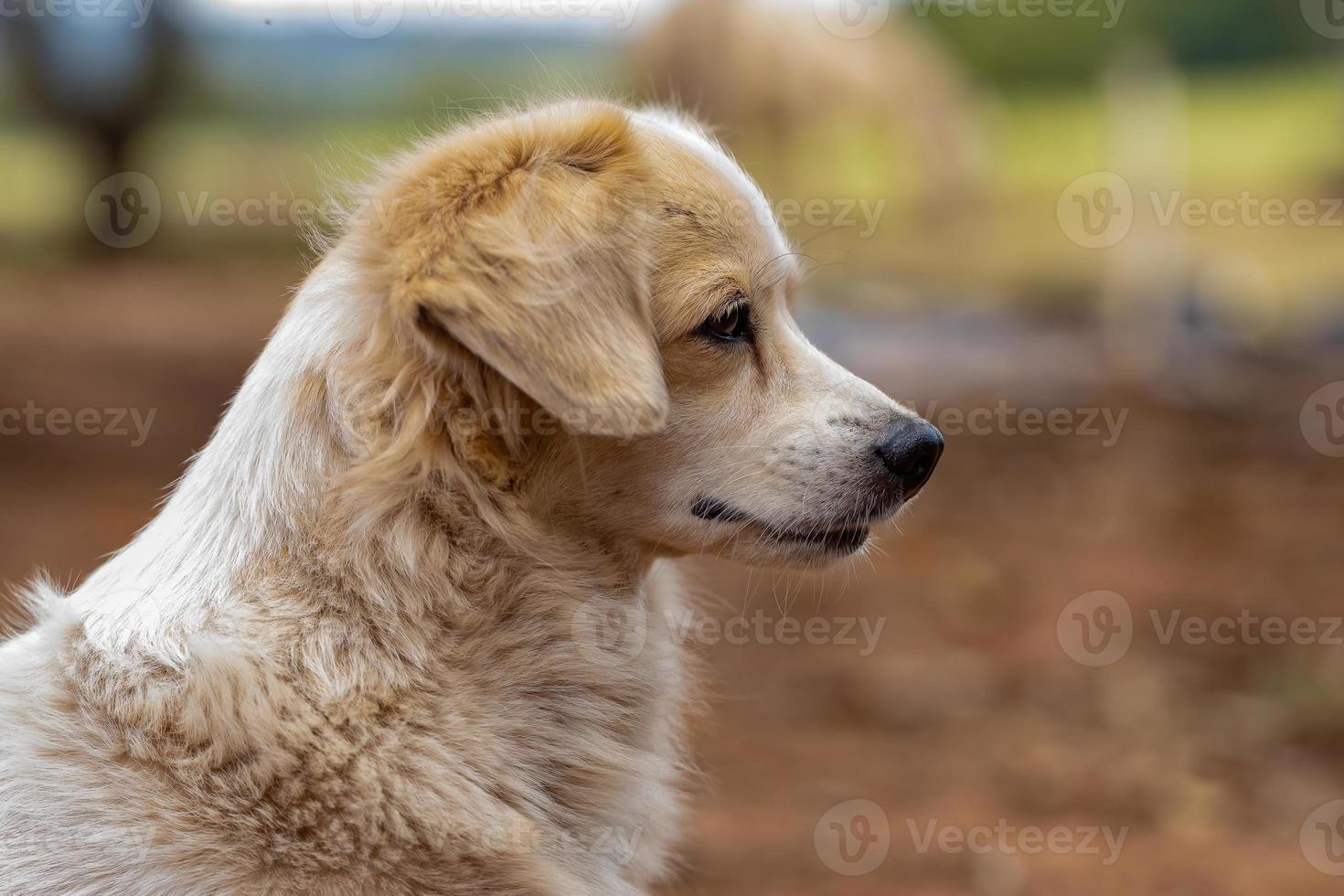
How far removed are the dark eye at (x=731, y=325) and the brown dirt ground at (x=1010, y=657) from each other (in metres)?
0.92

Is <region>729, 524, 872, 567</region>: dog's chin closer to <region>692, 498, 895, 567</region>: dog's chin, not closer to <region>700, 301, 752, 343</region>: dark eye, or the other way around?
<region>692, 498, 895, 567</region>: dog's chin

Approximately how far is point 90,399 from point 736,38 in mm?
10535

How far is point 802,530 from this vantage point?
123 inches

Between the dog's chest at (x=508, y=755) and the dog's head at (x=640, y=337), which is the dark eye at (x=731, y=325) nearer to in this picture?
the dog's head at (x=640, y=337)

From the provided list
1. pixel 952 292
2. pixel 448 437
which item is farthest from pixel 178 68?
pixel 448 437

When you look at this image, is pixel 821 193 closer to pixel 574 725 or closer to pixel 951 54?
pixel 951 54

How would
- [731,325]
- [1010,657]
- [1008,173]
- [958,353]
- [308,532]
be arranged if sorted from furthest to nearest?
1. [1008,173]
2. [958,353]
3. [1010,657]
4. [731,325]
5. [308,532]

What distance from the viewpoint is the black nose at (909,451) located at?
10.2ft

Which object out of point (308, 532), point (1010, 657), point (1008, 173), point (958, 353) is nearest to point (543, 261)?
point (308, 532)

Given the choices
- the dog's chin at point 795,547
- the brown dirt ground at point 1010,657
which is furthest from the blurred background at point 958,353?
the dog's chin at point 795,547

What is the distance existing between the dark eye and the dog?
15 millimetres

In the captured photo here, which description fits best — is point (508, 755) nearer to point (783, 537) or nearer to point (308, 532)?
point (308, 532)

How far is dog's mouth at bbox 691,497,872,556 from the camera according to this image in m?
3.04

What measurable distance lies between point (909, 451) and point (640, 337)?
0.78m
